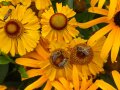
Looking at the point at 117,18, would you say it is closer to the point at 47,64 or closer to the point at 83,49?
the point at 83,49

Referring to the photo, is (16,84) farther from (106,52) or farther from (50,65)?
(106,52)

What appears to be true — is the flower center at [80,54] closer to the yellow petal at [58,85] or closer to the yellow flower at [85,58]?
the yellow flower at [85,58]

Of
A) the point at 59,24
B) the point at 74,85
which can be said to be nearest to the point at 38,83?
the point at 74,85

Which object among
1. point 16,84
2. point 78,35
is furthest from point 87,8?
point 16,84

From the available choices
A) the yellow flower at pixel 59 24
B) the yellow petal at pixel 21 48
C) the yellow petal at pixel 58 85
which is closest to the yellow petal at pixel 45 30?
the yellow flower at pixel 59 24

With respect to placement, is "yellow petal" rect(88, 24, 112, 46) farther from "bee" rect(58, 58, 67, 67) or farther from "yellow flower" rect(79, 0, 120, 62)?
"bee" rect(58, 58, 67, 67)

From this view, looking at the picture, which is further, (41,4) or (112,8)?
(41,4)

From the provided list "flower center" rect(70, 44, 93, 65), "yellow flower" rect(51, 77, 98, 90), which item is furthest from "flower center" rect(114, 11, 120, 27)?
"yellow flower" rect(51, 77, 98, 90)

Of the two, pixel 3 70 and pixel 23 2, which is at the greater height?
pixel 23 2
